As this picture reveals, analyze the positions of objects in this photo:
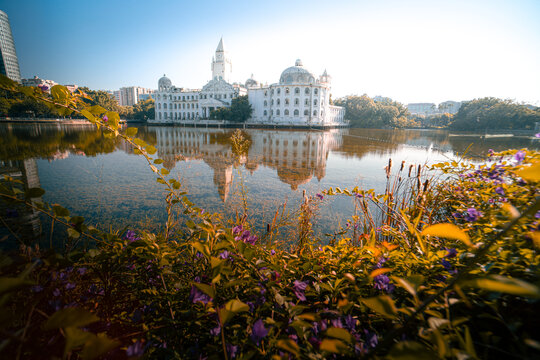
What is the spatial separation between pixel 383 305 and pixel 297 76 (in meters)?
47.3

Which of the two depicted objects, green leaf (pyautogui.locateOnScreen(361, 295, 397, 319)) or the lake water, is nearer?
green leaf (pyautogui.locateOnScreen(361, 295, 397, 319))

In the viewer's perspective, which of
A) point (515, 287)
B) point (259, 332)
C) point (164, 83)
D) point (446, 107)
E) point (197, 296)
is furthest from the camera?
point (446, 107)

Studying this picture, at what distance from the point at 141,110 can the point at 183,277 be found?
6396cm

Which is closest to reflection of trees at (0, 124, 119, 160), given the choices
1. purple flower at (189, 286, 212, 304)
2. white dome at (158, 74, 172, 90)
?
purple flower at (189, 286, 212, 304)

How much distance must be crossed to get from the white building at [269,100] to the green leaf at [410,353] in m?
39.3

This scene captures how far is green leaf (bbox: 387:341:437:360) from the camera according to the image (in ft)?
1.23

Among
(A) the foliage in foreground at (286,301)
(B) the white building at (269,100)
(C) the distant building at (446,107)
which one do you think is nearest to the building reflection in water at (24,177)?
(A) the foliage in foreground at (286,301)

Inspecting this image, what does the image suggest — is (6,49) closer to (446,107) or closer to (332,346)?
(332,346)

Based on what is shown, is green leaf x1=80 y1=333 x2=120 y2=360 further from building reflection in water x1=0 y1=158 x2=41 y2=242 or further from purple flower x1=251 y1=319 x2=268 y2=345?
building reflection in water x1=0 y1=158 x2=41 y2=242

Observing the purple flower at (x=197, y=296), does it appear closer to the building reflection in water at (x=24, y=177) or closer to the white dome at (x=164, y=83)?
the building reflection in water at (x=24, y=177)

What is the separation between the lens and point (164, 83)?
183 feet

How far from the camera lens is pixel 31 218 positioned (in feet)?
9.11

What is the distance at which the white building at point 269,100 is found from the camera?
42594mm

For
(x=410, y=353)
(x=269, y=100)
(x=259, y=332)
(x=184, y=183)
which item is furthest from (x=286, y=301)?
(x=269, y=100)
